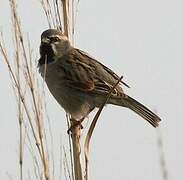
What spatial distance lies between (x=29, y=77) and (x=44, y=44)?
1.84 m

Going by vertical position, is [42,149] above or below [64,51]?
below

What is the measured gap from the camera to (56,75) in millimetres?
4020

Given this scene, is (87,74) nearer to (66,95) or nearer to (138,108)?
(66,95)

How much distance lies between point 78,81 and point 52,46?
35 centimetres

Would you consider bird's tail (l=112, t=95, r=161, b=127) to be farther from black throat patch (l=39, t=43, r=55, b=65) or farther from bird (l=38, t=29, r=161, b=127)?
black throat patch (l=39, t=43, r=55, b=65)

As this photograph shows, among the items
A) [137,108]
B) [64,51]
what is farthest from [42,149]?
[64,51]

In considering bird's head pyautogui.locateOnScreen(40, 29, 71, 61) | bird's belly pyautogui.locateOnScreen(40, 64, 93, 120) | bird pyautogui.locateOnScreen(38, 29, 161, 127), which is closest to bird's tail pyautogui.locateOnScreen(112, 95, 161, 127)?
bird pyautogui.locateOnScreen(38, 29, 161, 127)

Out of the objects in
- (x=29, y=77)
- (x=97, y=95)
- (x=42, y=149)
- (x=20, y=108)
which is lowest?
(x=42, y=149)

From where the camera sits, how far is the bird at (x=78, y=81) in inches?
153

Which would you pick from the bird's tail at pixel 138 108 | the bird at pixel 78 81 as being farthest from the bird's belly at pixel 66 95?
the bird's tail at pixel 138 108

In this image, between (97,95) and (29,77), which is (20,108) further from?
(97,95)

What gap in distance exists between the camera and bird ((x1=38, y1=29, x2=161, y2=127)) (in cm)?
388

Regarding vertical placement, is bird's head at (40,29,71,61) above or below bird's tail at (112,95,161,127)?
above

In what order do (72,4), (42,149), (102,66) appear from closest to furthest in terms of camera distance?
1. (42,149)
2. (72,4)
3. (102,66)
